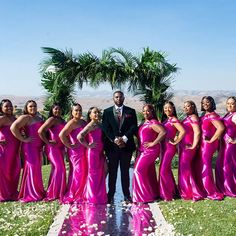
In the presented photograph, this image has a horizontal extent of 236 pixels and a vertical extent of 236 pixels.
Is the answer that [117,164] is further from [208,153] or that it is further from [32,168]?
[208,153]

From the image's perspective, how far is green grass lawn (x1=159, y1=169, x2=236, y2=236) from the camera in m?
7.87

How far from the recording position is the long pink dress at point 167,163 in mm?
10627

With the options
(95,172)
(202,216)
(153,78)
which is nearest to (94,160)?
(95,172)

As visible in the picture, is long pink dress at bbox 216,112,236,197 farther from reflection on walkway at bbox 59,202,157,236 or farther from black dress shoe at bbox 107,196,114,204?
black dress shoe at bbox 107,196,114,204

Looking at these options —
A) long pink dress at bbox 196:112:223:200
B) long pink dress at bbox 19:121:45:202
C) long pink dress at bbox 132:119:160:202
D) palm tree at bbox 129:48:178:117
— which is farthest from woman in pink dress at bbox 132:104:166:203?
palm tree at bbox 129:48:178:117

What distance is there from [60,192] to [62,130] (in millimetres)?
1443

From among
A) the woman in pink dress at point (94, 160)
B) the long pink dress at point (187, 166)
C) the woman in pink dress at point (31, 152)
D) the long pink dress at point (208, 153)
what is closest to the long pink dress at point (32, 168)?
the woman in pink dress at point (31, 152)

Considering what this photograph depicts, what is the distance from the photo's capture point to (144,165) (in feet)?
34.7

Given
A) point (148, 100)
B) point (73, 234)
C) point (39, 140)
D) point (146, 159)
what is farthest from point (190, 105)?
point (148, 100)

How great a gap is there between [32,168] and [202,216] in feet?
13.4

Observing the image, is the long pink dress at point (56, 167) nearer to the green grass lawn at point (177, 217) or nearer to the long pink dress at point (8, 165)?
the green grass lawn at point (177, 217)

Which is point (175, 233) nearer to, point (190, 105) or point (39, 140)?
point (190, 105)

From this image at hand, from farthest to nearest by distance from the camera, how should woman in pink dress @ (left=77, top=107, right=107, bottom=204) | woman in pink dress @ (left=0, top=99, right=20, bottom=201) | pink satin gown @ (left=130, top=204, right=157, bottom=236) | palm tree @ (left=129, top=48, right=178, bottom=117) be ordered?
palm tree @ (left=129, top=48, right=178, bottom=117) → woman in pink dress @ (left=0, top=99, right=20, bottom=201) → woman in pink dress @ (left=77, top=107, right=107, bottom=204) → pink satin gown @ (left=130, top=204, right=157, bottom=236)

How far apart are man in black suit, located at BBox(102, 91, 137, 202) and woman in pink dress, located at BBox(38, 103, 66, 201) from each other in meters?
1.06
